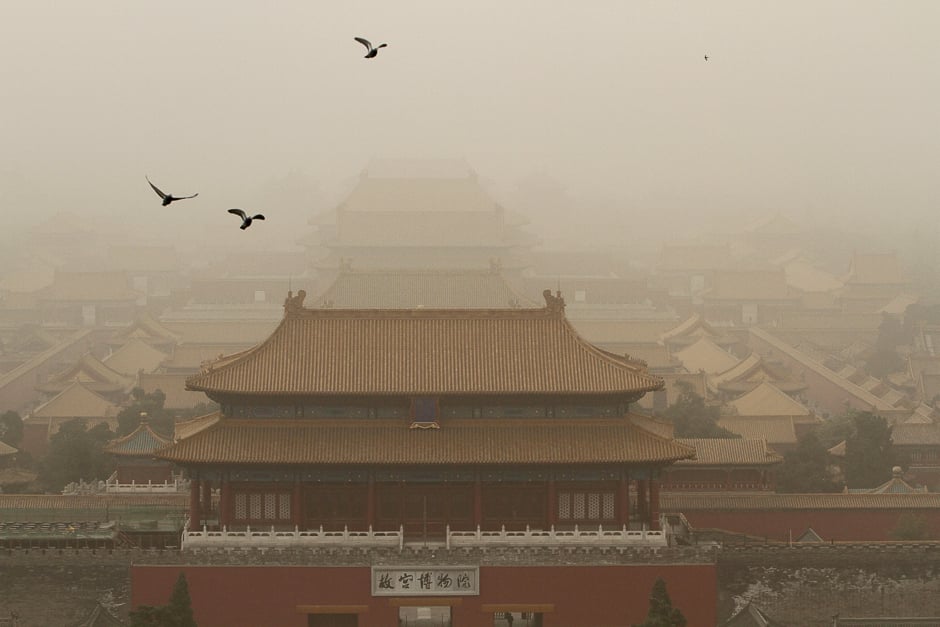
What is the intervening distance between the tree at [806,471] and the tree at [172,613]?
52.9ft

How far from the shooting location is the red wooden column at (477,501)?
109 feet

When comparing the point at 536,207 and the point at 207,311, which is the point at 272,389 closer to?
the point at 207,311

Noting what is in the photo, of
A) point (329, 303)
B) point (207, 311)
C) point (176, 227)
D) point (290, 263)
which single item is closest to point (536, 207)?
point (176, 227)

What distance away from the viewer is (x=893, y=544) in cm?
3412

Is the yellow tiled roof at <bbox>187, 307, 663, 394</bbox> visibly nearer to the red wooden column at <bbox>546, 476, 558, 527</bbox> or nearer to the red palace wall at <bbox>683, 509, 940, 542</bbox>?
the red wooden column at <bbox>546, 476, 558, 527</bbox>

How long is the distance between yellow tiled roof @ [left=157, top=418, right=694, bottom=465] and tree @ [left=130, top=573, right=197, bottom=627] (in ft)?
10.9

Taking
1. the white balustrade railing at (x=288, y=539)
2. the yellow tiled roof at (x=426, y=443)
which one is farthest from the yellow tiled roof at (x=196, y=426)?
the white balustrade railing at (x=288, y=539)

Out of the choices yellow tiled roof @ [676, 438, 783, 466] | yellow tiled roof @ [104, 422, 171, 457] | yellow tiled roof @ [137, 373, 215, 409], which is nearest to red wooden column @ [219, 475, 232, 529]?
yellow tiled roof @ [104, 422, 171, 457]

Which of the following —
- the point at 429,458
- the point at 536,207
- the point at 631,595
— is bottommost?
the point at 631,595

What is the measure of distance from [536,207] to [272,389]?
8869 cm

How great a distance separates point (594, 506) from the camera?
3353 centimetres

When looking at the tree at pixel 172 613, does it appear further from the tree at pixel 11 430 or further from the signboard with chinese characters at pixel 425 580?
the tree at pixel 11 430

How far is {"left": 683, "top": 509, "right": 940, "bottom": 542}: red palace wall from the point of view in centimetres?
3756

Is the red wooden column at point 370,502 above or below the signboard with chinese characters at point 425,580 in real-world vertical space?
above
